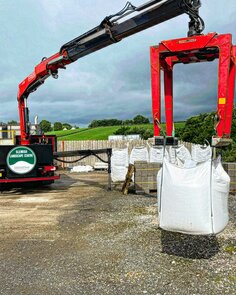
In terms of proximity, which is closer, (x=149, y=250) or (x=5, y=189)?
(x=149, y=250)

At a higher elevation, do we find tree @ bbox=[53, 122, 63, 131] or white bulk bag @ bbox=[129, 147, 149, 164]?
tree @ bbox=[53, 122, 63, 131]

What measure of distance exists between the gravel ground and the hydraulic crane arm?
4154 millimetres

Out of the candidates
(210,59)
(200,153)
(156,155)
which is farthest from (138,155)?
(210,59)

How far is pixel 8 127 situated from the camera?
13.1 m

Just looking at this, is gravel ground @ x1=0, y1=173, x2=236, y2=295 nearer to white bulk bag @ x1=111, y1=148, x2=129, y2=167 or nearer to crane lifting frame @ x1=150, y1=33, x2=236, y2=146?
crane lifting frame @ x1=150, y1=33, x2=236, y2=146

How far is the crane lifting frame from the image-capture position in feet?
18.9

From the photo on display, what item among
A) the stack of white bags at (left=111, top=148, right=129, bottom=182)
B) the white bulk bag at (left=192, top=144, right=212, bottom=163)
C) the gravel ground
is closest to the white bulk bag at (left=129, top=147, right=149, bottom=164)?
the stack of white bags at (left=111, top=148, right=129, bottom=182)

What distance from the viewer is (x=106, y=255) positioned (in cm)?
510

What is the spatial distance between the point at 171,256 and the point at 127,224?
1.94m

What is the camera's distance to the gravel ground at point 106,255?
13.3 ft

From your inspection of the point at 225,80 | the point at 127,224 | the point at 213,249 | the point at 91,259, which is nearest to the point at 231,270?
the point at 213,249

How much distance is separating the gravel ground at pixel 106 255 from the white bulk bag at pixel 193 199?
69 cm

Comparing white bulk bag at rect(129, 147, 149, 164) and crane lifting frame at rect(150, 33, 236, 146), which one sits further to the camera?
white bulk bag at rect(129, 147, 149, 164)

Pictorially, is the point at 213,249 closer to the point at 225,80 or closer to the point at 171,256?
the point at 171,256
